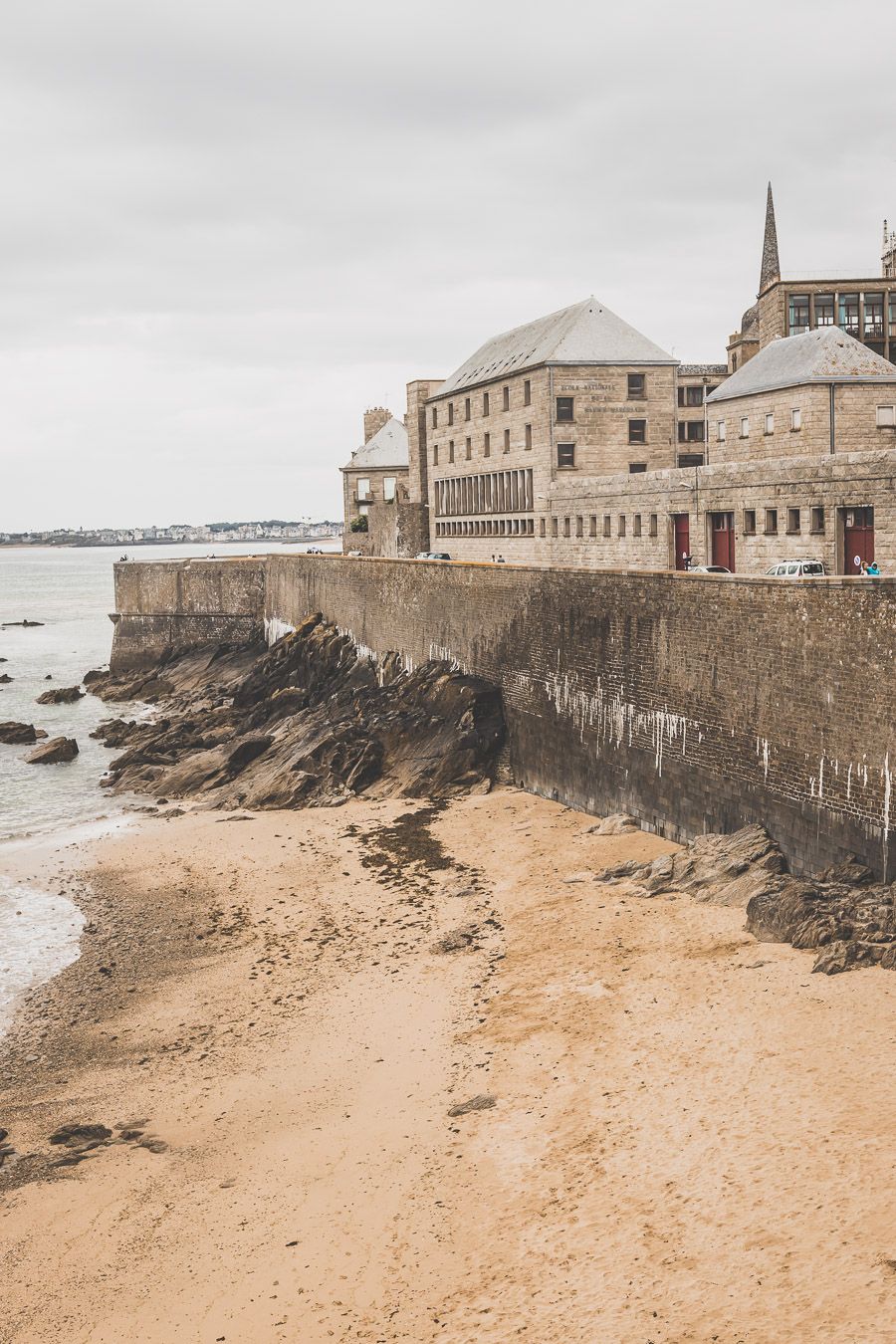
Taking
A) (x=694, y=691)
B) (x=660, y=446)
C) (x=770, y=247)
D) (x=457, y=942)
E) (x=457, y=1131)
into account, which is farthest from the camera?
(x=770, y=247)

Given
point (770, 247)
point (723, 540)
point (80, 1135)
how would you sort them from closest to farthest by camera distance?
point (80, 1135) → point (723, 540) → point (770, 247)

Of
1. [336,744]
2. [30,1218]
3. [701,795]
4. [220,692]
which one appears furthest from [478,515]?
[30,1218]

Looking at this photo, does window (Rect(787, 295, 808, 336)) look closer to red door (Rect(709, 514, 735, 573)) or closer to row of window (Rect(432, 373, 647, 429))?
row of window (Rect(432, 373, 647, 429))

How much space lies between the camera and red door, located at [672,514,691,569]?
33.4 meters

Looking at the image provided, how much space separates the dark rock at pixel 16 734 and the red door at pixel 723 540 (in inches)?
1055

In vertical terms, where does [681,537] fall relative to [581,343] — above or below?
below

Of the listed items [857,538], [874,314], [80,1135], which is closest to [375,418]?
[874,314]

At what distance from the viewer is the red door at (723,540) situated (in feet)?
102

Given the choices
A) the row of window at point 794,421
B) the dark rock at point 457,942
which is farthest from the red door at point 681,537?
the dark rock at point 457,942

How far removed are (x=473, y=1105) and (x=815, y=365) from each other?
2594 cm

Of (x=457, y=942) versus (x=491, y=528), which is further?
(x=491, y=528)

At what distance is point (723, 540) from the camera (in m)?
31.5

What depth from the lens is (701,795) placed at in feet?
71.7

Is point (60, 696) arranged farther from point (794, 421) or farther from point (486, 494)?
point (794, 421)
